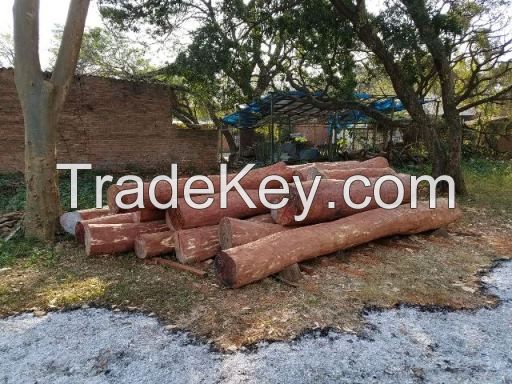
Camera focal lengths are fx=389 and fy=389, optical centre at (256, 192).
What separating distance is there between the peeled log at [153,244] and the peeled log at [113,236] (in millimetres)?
122

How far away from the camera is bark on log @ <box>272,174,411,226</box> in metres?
4.20

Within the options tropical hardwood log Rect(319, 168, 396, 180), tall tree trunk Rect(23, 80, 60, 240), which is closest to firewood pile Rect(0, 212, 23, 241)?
tall tree trunk Rect(23, 80, 60, 240)

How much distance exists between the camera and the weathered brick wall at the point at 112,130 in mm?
8836

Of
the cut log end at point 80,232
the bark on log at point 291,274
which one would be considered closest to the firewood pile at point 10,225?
the cut log end at point 80,232

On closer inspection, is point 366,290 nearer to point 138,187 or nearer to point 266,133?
point 138,187

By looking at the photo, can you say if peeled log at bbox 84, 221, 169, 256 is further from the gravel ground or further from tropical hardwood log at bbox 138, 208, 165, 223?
the gravel ground

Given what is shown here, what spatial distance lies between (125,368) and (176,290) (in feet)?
3.63

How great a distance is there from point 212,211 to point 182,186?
468 mm

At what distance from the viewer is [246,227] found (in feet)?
12.9

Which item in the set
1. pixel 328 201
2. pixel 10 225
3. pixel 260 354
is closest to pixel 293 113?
pixel 328 201

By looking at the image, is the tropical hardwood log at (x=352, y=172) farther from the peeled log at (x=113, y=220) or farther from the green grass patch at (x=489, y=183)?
the green grass patch at (x=489, y=183)

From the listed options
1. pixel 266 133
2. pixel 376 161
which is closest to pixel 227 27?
pixel 376 161

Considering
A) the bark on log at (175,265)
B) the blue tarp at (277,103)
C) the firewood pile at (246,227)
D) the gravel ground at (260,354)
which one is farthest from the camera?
the blue tarp at (277,103)

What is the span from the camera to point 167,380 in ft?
7.20
